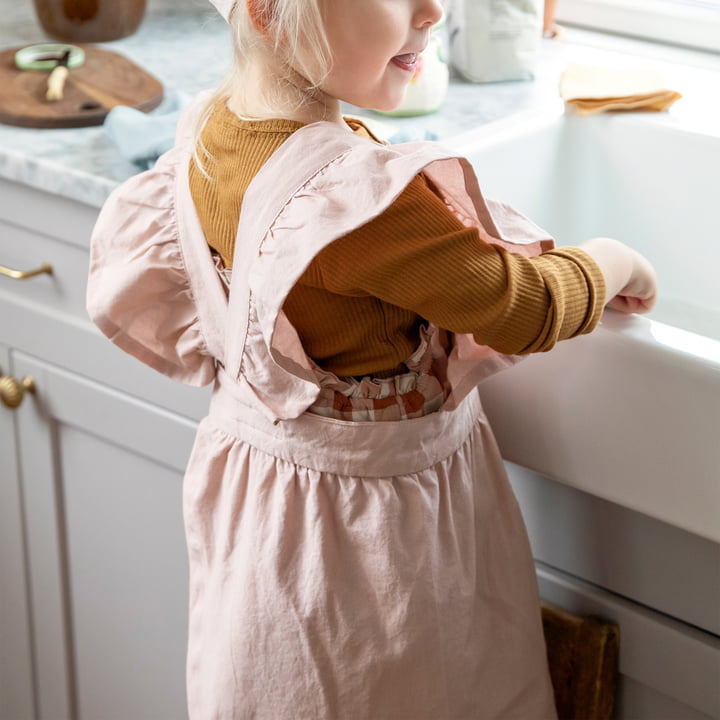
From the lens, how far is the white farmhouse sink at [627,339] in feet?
2.34

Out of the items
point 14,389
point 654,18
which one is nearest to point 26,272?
point 14,389

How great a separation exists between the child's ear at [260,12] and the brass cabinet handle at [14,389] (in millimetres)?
642

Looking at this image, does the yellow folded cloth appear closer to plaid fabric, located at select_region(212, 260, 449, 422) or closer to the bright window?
the bright window

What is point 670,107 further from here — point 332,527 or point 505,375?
point 332,527

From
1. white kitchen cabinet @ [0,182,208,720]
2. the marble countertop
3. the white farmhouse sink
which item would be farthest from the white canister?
white kitchen cabinet @ [0,182,208,720]

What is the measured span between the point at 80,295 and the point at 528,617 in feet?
1.80

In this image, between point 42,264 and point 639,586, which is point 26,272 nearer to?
point 42,264

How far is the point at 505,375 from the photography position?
2.64ft

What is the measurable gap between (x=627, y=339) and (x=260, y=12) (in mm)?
318

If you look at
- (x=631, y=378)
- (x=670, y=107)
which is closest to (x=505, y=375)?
(x=631, y=378)

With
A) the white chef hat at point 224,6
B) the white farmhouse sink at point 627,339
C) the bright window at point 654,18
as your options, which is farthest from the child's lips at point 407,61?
the bright window at point 654,18

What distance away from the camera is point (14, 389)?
3.90ft

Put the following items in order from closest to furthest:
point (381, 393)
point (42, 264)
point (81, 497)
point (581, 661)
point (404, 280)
Answer: point (404, 280)
point (381, 393)
point (581, 661)
point (42, 264)
point (81, 497)

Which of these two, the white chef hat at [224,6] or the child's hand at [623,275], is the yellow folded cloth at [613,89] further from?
the white chef hat at [224,6]
